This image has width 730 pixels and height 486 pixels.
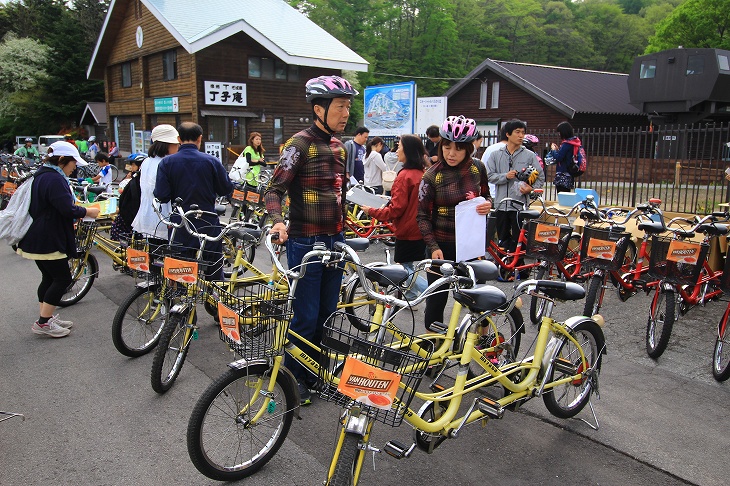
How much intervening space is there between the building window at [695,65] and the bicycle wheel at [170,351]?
28752 mm

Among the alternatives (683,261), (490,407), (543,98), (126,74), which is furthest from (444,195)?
(126,74)

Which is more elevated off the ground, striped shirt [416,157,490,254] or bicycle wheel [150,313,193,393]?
striped shirt [416,157,490,254]

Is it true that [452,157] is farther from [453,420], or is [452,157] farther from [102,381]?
[102,381]

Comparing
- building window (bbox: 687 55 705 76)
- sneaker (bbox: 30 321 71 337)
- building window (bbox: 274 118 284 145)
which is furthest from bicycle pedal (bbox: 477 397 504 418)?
building window (bbox: 687 55 705 76)

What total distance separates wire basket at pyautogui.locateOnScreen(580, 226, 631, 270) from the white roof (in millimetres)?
20863

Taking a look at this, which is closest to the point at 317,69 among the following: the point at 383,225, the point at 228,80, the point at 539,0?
the point at 228,80

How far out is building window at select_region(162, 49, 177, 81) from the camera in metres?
26.1

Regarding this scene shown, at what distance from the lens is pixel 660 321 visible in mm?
5223

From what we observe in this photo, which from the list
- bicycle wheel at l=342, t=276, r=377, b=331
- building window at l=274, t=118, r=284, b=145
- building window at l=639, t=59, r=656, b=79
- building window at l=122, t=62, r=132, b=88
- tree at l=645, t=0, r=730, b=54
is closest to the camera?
bicycle wheel at l=342, t=276, r=377, b=331

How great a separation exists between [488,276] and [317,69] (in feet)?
86.2

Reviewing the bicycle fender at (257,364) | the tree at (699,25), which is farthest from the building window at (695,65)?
the bicycle fender at (257,364)

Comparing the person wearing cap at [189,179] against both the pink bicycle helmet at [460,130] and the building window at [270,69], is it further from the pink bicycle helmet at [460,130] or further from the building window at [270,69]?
the building window at [270,69]

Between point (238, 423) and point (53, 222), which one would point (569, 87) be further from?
point (238, 423)

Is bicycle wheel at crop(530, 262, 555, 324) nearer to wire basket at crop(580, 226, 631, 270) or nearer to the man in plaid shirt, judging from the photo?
wire basket at crop(580, 226, 631, 270)
